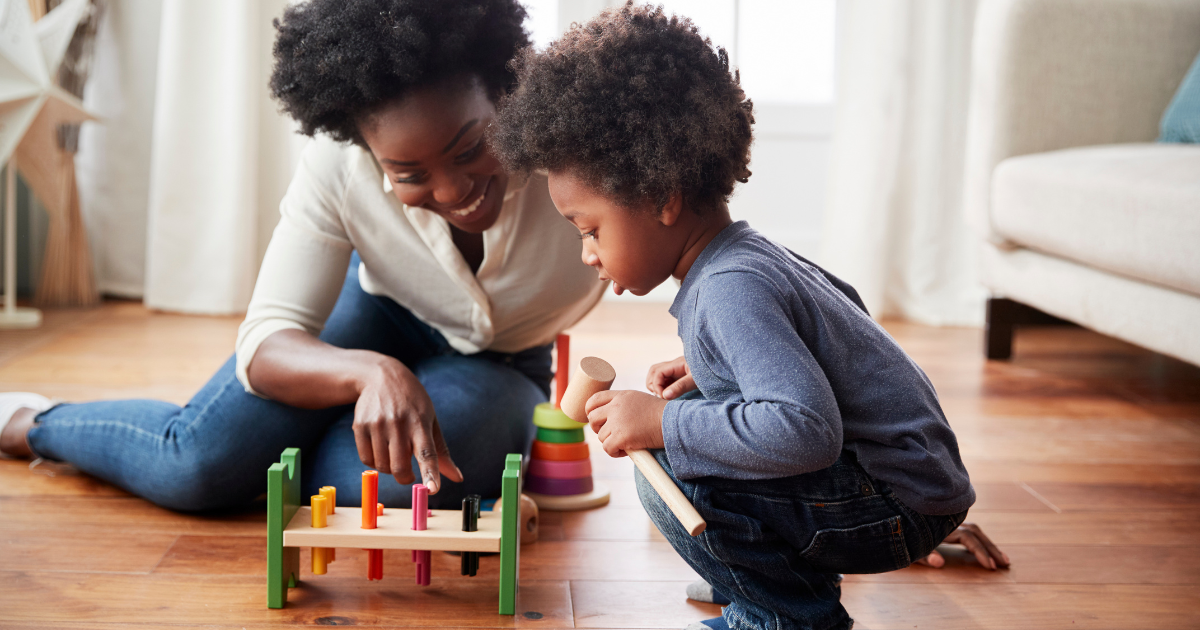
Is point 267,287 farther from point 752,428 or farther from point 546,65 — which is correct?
point 752,428

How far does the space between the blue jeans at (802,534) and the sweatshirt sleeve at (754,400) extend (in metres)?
0.05

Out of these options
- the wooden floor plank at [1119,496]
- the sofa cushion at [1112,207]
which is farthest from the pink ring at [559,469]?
the sofa cushion at [1112,207]

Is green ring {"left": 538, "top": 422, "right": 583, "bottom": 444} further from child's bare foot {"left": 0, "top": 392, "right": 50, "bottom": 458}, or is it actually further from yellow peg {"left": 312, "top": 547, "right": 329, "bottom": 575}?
child's bare foot {"left": 0, "top": 392, "right": 50, "bottom": 458}

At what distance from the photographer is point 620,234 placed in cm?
89

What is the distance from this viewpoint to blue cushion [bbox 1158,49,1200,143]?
1.84 meters

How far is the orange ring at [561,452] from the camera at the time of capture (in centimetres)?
133

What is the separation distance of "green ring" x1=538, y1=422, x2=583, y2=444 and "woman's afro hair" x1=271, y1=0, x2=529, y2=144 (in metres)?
0.48

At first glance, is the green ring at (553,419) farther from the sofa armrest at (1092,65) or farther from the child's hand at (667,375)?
the sofa armrest at (1092,65)

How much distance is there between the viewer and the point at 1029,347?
2.44 meters

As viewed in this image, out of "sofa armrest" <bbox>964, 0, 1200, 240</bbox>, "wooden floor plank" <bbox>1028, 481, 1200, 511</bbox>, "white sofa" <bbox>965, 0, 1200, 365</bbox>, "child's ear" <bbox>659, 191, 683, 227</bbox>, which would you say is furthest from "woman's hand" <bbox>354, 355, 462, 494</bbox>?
"sofa armrest" <bbox>964, 0, 1200, 240</bbox>

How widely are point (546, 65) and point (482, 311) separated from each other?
17.4 inches

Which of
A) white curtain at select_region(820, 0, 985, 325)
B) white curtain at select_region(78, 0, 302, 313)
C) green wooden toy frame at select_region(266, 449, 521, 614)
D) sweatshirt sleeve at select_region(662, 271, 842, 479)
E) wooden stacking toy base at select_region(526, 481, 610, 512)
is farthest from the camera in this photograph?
white curtain at select_region(820, 0, 985, 325)

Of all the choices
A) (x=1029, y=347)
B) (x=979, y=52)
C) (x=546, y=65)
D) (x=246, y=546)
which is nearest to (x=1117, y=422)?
(x=1029, y=347)

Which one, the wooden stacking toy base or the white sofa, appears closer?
the wooden stacking toy base
